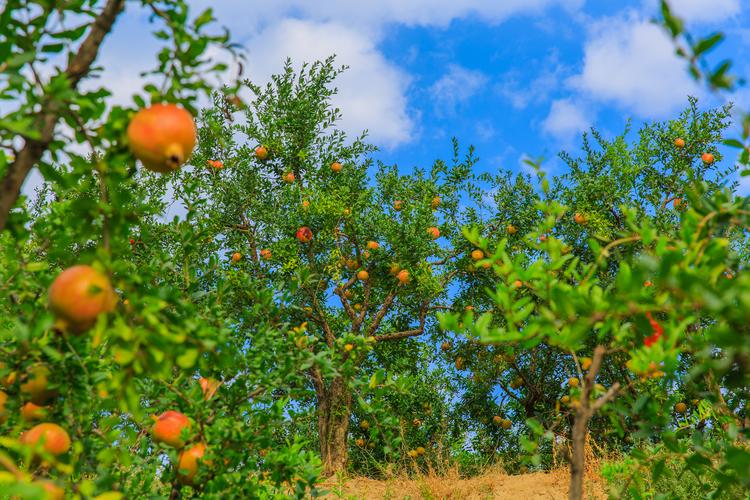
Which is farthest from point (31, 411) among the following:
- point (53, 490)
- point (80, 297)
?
point (80, 297)

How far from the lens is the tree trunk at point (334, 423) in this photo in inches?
396

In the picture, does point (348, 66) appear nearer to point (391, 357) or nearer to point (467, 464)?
point (391, 357)

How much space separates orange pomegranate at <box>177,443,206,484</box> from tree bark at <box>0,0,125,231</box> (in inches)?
58.1

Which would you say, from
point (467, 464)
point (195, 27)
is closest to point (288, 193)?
point (467, 464)

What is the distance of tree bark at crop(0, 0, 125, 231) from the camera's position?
198cm

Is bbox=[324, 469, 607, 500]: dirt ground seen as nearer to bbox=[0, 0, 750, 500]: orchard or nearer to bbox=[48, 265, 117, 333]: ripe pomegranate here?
bbox=[0, 0, 750, 500]: orchard

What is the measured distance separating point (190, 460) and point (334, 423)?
7.81m

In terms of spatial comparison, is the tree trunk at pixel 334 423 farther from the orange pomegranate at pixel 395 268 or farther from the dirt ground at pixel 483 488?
the orange pomegranate at pixel 395 268

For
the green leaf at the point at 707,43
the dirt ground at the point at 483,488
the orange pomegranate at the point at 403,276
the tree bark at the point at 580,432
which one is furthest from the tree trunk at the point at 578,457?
the orange pomegranate at the point at 403,276

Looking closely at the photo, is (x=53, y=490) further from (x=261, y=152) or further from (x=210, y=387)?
(x=261, y=152)

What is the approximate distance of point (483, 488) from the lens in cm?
807

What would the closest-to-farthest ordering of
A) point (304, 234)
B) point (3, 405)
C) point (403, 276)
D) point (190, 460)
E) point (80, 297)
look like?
1. point (80, 297)
2. point (3, 405)
3. point (190, 460)
4. point (403, 276)
5. point (304, 234)

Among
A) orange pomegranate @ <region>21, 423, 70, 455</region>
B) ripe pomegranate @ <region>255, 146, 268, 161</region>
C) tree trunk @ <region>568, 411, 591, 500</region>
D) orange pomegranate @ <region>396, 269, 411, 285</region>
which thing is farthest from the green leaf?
ripe pomegranate @ <region>255, 146, 268, 161</region>

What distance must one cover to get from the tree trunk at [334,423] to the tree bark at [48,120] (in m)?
8.18
